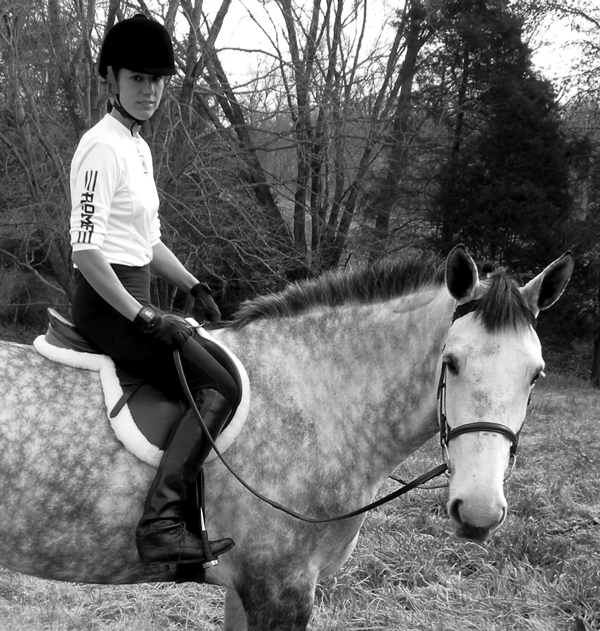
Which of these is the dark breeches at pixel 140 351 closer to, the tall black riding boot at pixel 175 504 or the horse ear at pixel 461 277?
the tall black riding boot at pixel 175 504

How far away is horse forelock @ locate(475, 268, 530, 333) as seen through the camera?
224 cm

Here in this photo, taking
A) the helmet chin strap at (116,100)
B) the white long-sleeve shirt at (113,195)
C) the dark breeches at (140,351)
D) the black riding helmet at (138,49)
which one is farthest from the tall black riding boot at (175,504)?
the black riding helmet at (138,49)

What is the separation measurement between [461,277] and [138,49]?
1521mm

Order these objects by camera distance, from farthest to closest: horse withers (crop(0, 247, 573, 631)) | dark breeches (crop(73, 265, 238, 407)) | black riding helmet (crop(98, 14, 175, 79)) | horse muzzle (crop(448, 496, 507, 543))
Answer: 1. black riding helmet (crop(98, 14, 175, 79))
2. dark breeches (crop(73, 265, 238, 407))
3. horse withers (crop(0, 247, 573, 631))
4. horse muzzle (crop(448, 496, 507, 543))

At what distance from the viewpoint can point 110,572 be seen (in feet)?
8.14

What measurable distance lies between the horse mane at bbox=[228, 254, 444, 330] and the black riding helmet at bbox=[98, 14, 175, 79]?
3.39 feet

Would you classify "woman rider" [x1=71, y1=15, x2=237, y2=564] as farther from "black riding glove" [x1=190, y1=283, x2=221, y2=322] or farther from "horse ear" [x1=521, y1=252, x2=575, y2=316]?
"horse ear" [x1=521, y1=252, x2=575, y2=316]

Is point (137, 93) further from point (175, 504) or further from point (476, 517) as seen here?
point (476, 517)

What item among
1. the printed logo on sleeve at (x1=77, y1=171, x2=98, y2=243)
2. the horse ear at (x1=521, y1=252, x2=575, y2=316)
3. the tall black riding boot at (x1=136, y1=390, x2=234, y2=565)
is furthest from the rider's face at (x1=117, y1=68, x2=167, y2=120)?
the horse ear at (x1=521, y1=252, x2=575, y2=316)

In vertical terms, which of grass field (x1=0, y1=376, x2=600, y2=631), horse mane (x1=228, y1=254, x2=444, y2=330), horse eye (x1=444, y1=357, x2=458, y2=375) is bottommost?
grass field (x1=0, y1=376, x2=600, y2=631)

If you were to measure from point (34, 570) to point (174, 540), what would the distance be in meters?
0.56

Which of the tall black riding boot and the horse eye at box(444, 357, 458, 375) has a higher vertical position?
the horse eye at box(444, 357, 458, 375)

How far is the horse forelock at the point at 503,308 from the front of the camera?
7.35 feet

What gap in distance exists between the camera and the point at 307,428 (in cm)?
261
